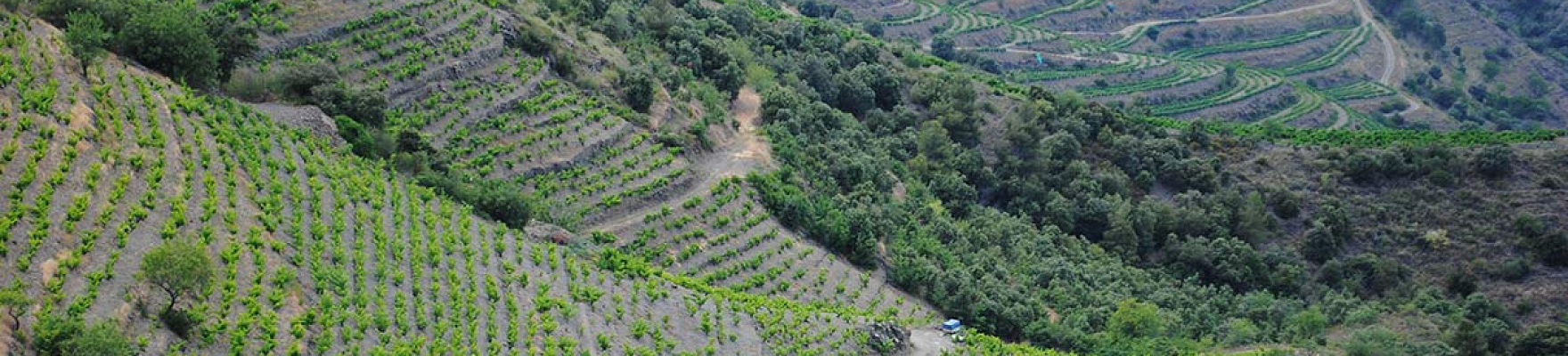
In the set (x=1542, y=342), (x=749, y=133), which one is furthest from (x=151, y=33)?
(x=1542, y=342)

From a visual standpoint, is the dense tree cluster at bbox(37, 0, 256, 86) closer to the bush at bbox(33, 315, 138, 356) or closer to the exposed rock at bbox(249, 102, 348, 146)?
the exposed rock at bbox(249, 102, 348, 146)

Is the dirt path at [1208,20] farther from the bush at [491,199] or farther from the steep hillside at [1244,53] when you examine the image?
the bush at [491,199]

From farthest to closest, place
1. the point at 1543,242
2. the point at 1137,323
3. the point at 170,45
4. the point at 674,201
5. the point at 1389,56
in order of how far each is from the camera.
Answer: the point at 1389,56
the point at 1543,242
the point at 1137,323
the point at 674,201
the point at 170,45

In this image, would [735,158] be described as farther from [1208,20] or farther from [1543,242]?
[1208,20]

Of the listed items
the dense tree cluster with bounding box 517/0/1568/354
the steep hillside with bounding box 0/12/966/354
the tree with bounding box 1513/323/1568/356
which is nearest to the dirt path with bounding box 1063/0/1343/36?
the dense tree cluster with bounding box 517/0/1568/354

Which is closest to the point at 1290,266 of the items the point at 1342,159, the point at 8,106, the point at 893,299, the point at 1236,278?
the point at 1236,278

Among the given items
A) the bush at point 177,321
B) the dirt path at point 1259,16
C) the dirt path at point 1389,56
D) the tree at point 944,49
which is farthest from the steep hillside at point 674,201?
the dirt path at point 1259,16

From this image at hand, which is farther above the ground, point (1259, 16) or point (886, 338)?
point (886, 338)
